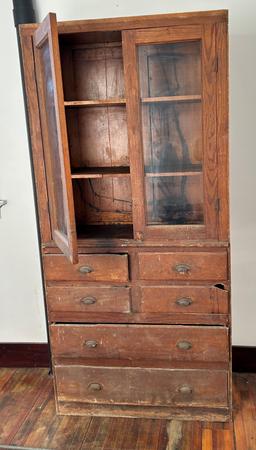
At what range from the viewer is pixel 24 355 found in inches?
108

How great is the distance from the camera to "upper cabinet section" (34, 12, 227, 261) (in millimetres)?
1861

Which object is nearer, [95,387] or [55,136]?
[55,136]

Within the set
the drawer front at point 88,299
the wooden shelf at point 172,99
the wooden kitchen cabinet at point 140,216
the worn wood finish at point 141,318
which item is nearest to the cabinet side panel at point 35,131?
the wooden kitchen cabinet at point 140,216

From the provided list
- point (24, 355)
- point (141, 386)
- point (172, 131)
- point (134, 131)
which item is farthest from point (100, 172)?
point (24, 355)

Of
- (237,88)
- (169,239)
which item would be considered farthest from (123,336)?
(237,88)

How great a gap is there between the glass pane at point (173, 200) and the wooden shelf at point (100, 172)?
0.47ft

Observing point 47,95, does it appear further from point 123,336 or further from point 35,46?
point 123,336

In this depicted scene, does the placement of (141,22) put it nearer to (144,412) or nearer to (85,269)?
(85,269)

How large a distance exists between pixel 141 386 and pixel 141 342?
0.73 feet

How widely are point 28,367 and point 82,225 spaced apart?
3.25ft

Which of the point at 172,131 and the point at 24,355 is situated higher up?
the point at 172,131

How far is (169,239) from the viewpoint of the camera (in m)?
2.05

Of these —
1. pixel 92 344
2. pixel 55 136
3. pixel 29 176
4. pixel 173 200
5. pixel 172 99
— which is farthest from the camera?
pixel 29 176

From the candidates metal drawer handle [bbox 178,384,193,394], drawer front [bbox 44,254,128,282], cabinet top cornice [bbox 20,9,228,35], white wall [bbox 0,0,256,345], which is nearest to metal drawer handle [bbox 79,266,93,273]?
drawer front [bbox 44,254,128,282]
